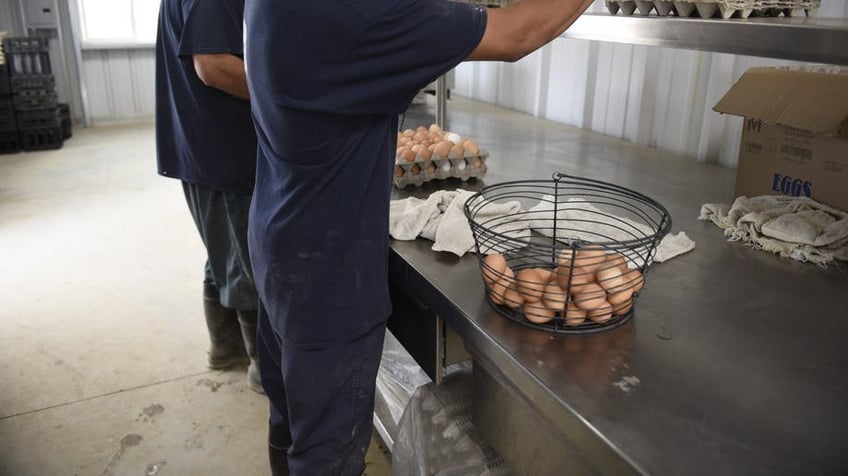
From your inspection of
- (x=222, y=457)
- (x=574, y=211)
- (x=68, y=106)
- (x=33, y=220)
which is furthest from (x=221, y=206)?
(x=68, y=106)

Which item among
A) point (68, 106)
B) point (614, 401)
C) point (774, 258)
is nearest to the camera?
point (614, 401)

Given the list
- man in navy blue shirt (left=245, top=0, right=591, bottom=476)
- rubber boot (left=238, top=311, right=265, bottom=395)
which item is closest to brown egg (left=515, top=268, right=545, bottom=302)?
man in navy blue shirt (left=245, top=0, right=591, bottom=476)

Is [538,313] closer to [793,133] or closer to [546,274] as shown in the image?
[546,274]

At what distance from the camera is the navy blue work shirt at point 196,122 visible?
1.87 m

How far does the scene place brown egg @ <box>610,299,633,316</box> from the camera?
1134 mm

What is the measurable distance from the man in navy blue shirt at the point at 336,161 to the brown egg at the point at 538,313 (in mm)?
329

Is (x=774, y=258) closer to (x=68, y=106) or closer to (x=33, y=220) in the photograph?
(x=33, y=220)

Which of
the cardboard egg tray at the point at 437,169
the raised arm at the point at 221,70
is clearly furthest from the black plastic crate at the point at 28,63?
the cardboard egg tray at the point at 437,169

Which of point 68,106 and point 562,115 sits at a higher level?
point 562,115

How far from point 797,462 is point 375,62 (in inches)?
31.8

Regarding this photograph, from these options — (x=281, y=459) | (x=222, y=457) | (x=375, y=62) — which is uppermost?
(x=375, y=62)

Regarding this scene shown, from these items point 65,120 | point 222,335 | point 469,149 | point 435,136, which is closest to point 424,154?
point 469,149

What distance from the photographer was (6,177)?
499cm

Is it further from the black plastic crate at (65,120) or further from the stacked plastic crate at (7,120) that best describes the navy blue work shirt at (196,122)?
the black plastic crate at (65,120)
